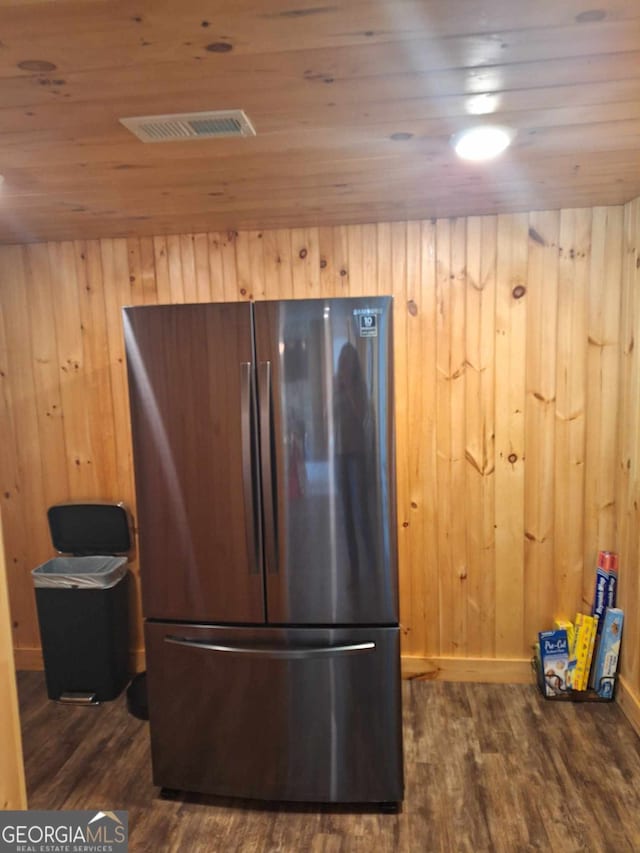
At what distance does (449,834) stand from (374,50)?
2378mm

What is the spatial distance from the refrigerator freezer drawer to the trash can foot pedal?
0.89 metres

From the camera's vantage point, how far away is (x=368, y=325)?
203cm

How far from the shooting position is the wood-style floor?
2072 mm

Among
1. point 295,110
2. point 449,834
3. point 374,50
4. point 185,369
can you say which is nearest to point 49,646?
point 185,369

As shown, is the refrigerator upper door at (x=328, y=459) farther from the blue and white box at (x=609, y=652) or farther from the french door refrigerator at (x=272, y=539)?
the blue and white box at (x=609, y=652)

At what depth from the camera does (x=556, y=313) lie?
278 cm

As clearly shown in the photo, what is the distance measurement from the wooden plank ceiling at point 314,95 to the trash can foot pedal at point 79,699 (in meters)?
2.28

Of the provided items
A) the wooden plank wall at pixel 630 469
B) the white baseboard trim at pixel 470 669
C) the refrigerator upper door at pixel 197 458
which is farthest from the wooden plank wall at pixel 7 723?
the wooden plank wall at pixel 630 469

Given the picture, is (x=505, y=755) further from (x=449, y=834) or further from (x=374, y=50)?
(x=374, y=50)

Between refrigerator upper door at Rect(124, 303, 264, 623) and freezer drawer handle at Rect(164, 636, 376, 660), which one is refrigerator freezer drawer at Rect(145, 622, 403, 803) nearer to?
freezer drawer handle at Rect(164, 636, 376, 660)

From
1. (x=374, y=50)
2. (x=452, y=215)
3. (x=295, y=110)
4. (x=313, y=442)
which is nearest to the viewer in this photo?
(x=374, y=50)

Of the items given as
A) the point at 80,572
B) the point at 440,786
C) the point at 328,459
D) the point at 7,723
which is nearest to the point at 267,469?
the point at 328,459

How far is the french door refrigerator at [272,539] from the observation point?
206 centimetres

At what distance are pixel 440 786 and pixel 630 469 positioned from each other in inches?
61.3
